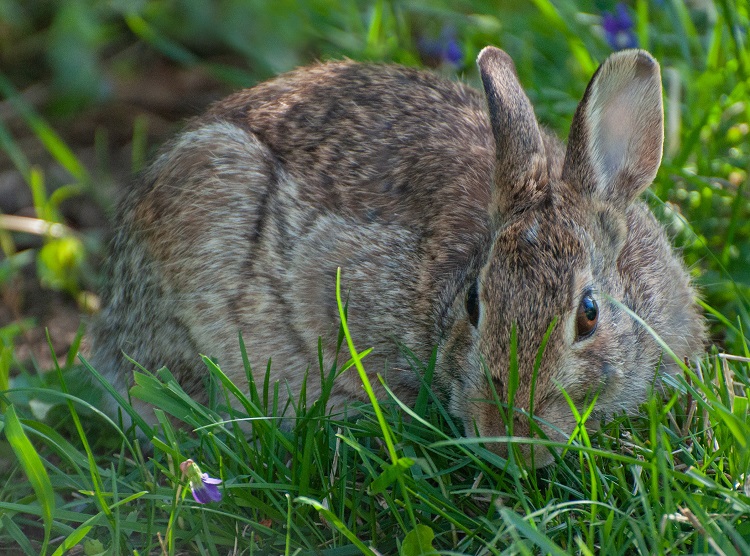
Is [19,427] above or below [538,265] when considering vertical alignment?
below

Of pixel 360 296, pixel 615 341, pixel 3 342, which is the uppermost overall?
pixel 615 341

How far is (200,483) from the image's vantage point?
3.19 m

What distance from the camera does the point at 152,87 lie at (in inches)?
310

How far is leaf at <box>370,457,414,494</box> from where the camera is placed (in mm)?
3080

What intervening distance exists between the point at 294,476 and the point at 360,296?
1.01 metres

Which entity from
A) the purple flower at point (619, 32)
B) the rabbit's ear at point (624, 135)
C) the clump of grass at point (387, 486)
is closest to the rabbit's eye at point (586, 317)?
the clump of grass at point (387, 486)

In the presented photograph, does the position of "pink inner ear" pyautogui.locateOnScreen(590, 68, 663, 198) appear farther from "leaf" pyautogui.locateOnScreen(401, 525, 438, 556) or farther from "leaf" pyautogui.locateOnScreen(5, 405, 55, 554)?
"leaf" pyautogui.locateOnScreen(5, 405, 55, 554)

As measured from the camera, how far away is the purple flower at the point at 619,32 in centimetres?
550

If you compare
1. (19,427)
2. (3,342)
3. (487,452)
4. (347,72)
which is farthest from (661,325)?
(3,342)

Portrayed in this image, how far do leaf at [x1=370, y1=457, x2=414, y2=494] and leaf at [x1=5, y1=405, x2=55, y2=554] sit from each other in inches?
40.2

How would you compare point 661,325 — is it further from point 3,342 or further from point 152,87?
point 152,87

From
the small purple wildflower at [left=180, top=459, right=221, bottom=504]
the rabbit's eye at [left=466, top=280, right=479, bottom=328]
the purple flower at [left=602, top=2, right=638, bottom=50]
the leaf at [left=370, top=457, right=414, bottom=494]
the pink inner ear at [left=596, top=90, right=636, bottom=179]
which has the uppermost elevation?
the purple flower at [left=602, top=2, right=638, bottom=50]

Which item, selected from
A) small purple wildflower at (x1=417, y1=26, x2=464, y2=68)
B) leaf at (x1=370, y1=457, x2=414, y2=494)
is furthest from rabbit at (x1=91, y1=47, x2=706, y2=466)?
small purple wildflower at (x1=417, y1=26, x2=464, y2=68)

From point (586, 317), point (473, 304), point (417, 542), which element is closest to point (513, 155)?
point (473, 304)
